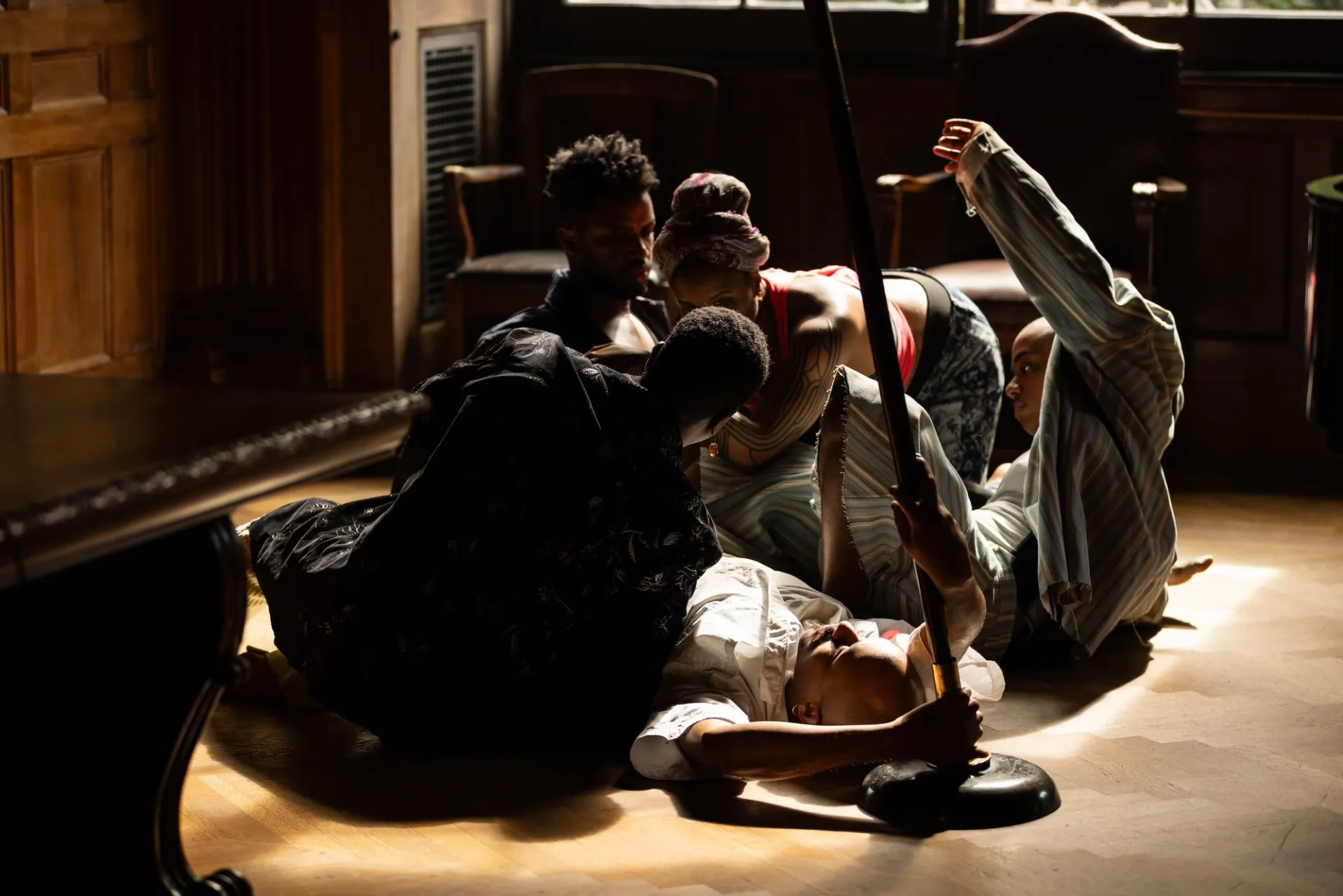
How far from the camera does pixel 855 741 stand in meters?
2.48

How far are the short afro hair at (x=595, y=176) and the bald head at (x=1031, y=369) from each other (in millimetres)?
807

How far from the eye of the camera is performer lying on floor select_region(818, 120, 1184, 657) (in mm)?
3049

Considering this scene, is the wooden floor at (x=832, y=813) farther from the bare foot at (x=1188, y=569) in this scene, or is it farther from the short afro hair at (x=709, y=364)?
the short afro hair at (x=709, y=364)

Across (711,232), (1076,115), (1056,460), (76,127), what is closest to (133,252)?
(76,127)

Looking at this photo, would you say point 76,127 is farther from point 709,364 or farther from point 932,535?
point 932,535

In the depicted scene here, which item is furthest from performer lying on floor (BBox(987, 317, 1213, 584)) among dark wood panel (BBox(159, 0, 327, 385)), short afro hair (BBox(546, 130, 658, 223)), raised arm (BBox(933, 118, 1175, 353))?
dark wood panel (BBox(159, 0, 327, 385))

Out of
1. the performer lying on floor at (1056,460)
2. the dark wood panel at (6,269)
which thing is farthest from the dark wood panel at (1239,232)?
the dark wood panel at (6,269)

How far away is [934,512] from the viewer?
2.44 meters

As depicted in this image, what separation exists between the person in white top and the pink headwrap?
0.68 metres

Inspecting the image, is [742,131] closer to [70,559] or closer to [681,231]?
[681,231]

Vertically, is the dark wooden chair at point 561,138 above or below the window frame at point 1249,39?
below

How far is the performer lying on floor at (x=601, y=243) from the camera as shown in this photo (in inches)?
142

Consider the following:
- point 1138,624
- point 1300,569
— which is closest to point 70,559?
point 1138,624

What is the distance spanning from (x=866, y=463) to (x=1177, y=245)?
7.25 ft
